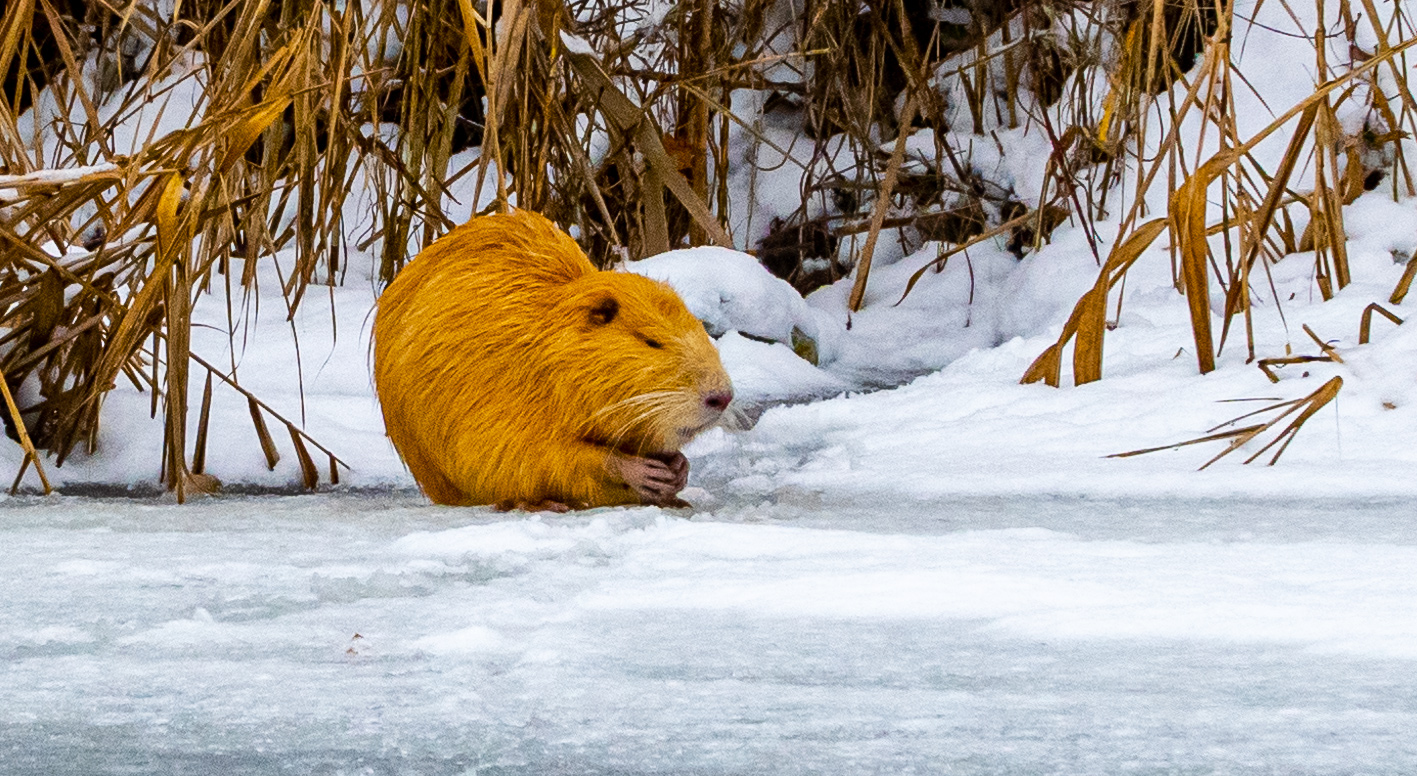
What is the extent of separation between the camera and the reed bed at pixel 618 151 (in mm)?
2381

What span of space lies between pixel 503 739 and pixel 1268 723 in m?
0.52

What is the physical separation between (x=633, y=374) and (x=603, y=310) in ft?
0.41

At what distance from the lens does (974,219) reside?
14.9ft

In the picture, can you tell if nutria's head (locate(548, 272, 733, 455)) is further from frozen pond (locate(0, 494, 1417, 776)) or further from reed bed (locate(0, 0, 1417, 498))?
frozen pond (locate(0, 494, 1417, 776))

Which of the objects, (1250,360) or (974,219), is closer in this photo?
(1250,360)

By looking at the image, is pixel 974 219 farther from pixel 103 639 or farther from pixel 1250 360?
pixel 103 639

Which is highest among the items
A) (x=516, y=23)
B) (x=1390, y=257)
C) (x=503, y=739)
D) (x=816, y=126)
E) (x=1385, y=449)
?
(x=816, y=126)

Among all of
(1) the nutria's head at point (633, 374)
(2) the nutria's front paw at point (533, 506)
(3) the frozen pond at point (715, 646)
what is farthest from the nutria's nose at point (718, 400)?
(3) the frozen pond at point (715, 646)

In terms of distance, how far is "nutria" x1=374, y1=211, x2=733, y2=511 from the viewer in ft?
7.40

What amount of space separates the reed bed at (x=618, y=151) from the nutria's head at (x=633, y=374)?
0.75ft

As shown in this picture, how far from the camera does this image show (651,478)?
2.24 metres

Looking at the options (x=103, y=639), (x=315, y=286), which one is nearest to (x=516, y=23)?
(x=103, y=639)

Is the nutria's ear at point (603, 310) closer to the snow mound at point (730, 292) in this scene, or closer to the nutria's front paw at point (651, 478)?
the nutria's front paw at point (651, 478)

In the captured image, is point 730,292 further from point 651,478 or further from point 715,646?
point 715,646
